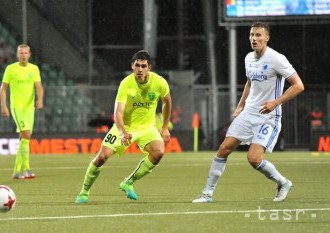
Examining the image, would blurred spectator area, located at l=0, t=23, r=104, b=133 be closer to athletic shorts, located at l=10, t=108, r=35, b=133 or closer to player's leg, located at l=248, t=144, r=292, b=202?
athletic shorts, located at l=10, t=108, r=35, b=133

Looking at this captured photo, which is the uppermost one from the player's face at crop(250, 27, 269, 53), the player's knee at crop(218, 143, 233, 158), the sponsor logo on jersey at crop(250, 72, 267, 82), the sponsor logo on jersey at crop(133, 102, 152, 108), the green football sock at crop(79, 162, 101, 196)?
the player's face at crop(250, 27, 269, 53)

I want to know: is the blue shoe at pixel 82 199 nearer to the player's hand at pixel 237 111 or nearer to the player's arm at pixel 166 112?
the player's arm at pixel 166 112

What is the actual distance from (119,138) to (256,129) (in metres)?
1.52

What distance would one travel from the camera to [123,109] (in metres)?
10.6

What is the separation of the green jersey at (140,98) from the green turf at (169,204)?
35.4 inches

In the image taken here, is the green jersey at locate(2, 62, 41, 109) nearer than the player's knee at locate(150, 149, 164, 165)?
No

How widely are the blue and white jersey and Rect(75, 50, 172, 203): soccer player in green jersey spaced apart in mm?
1073

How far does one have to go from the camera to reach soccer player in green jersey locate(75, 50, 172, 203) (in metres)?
10.6

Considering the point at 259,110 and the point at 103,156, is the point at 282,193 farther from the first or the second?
the point at 103,156

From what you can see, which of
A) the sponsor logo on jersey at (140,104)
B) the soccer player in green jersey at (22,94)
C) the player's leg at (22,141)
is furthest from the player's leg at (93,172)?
the soccer player in green jersey at (22,94)

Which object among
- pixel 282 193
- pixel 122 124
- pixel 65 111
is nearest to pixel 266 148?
pixel 282 193

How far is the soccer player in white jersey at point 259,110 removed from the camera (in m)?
10.3

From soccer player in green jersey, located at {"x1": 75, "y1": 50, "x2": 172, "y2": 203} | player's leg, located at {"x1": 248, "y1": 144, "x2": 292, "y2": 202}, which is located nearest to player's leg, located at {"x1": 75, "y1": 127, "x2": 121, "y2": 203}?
soccer player in green jersey, located at {"x1": 75, "y1": 50, "x2": 172, "y2": 203}

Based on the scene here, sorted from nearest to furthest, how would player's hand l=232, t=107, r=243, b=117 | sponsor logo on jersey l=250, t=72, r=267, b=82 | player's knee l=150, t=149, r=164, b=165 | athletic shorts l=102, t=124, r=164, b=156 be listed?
1. sponsor logo on jersey l=250, t=72, r=267, b=82
2. athletic shorts l=102, t=124, r=164, b=156
3. player's hand l=232, t=107, r=243, b=117
4. player's knee l=150, t=149, r=164, b=165
